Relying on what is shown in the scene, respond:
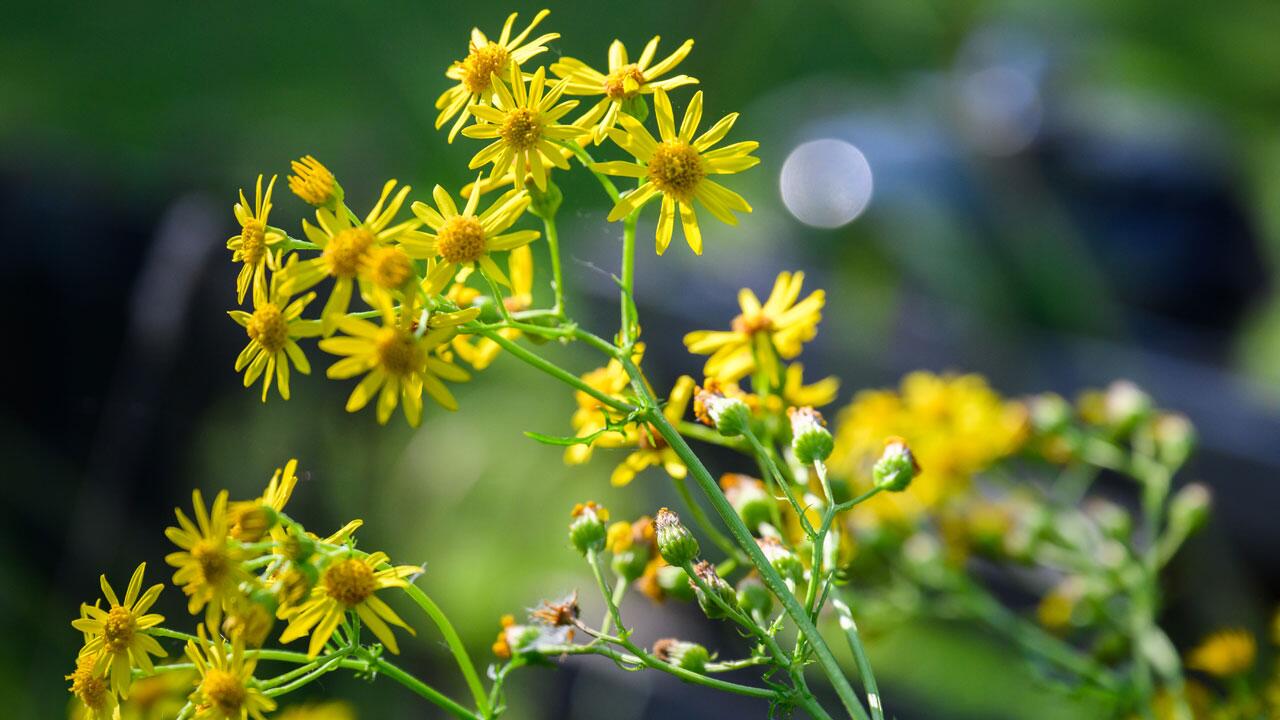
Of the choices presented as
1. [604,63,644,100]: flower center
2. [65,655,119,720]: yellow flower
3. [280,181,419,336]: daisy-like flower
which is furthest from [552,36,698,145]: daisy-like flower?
[65,655,119,720]: yellow flower

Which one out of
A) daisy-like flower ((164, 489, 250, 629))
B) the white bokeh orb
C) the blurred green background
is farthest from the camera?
the white bokeh orb

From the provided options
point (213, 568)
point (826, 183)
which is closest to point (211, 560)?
point (213, 568)

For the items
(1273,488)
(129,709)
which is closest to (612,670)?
(129,709)

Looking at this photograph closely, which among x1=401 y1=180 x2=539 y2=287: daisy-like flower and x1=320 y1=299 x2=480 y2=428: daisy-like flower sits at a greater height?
x1=401 y1=180 x2=539 y2=287: daisy-like flower

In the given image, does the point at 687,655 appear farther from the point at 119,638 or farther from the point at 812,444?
the point at 119,638

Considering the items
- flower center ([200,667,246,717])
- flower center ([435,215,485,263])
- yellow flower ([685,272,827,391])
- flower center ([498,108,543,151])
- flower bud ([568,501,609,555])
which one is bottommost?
flower center ([200,667,246,717])

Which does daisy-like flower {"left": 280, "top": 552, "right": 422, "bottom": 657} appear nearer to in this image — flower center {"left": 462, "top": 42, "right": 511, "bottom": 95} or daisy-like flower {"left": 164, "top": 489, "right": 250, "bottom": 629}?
daisy-like flower {"left": 164, "top": 489, "right": 250, "bottom": 629}
